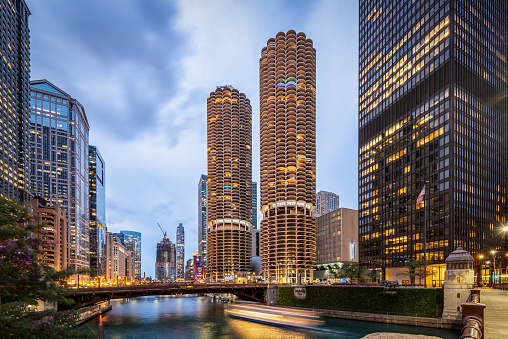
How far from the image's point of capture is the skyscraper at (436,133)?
416ft

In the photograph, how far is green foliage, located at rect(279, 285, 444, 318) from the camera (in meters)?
73.6

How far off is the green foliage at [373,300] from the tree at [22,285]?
7313cm

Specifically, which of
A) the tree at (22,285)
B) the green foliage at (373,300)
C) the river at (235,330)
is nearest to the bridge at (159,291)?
the river at (235,330)

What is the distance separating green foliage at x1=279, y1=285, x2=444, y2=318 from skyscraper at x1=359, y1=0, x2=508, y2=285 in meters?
46.3

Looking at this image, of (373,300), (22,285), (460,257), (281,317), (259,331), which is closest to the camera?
(22,285)

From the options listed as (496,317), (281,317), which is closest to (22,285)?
(496,317)

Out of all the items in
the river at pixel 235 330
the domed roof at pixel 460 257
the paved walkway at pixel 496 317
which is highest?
the domed roof at pixel 460 257

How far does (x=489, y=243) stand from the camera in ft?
436

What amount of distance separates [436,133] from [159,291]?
10216 centimetres

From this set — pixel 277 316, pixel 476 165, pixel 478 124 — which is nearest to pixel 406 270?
pixel 476 165

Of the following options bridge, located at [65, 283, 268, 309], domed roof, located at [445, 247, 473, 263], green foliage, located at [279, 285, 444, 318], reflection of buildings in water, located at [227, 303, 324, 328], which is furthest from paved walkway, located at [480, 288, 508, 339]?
bridge, located at [65, 283, 268, 309]

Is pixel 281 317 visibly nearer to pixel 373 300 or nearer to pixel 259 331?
pixel 259 331

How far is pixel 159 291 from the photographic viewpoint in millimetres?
103375

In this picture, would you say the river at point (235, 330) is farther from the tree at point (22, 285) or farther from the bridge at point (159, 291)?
the tree at point (22, 285)
